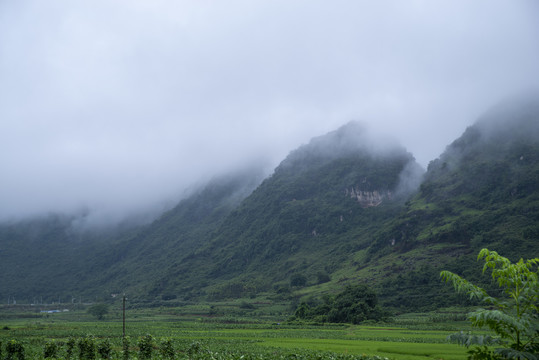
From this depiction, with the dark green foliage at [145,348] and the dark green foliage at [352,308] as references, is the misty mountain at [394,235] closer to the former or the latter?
the dark green foliage at [352,308]

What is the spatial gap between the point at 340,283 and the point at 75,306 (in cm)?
9821

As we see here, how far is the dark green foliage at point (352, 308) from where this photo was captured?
7244 centimetres

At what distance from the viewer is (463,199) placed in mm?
130250

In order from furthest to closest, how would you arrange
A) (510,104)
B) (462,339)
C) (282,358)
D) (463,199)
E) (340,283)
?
(510,104) → (463,199) → (340,283) → (282,358) → (462,339)

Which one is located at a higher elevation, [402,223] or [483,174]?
[483,174]

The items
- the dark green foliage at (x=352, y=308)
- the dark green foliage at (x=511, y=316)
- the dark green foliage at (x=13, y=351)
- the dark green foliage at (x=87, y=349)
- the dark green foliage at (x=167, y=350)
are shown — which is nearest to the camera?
the dark green foliage at (x=511, y=316)

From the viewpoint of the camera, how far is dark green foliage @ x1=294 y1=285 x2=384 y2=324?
72438 millimetres

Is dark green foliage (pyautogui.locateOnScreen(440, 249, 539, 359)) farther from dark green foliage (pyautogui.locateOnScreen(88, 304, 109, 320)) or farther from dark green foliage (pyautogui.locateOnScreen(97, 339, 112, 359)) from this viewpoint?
dark green foliage (pyautogui.locateOnScreen(88, 304, 109, 320))

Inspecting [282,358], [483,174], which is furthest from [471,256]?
[282,358]

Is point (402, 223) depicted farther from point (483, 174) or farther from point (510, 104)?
point (510, 104)

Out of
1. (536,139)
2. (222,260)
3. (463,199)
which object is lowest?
(222,260)

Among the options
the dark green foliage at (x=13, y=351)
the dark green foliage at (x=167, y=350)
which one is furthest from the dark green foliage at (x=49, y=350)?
the dark green foliage at (x=167, y=350)

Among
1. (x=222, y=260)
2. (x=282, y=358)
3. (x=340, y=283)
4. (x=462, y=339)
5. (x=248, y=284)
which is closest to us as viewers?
(x=462, y=339)

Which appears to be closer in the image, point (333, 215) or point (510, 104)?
point (510, 104)
